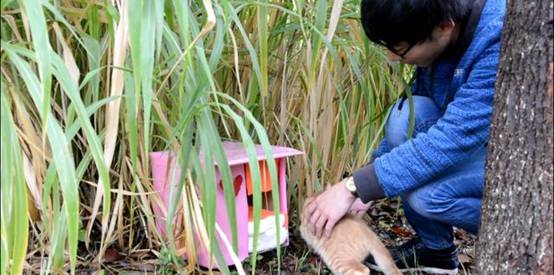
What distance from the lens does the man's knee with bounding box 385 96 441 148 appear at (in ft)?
4.95

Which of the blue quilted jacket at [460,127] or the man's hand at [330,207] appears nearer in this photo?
the blue quilted jacket at [460,127]

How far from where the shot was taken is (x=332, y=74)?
5.59 feet

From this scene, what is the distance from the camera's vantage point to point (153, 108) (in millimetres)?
1349

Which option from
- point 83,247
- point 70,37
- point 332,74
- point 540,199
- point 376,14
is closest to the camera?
point 540,199

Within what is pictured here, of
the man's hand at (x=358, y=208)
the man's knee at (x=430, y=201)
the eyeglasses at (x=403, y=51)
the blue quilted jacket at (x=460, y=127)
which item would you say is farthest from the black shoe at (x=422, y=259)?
the eyeglasses at (x=403, y=51)

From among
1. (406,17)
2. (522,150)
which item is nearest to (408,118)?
(406,17)

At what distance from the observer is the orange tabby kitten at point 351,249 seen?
4.67ft

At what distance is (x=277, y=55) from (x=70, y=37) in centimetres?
49

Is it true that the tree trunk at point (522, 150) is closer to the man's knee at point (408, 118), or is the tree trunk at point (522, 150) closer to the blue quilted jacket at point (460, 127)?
the blue quilted jacket at point (460, 127)

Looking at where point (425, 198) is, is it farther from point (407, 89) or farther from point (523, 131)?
point (523, 131)

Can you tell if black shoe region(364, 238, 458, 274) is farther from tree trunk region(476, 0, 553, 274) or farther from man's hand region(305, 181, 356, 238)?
tree trunk region(476, 0, 553, 274)

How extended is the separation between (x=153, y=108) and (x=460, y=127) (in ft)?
1.97

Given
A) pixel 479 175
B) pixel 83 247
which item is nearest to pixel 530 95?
pixel 479 175

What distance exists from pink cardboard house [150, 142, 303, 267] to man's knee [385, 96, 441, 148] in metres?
0.23
